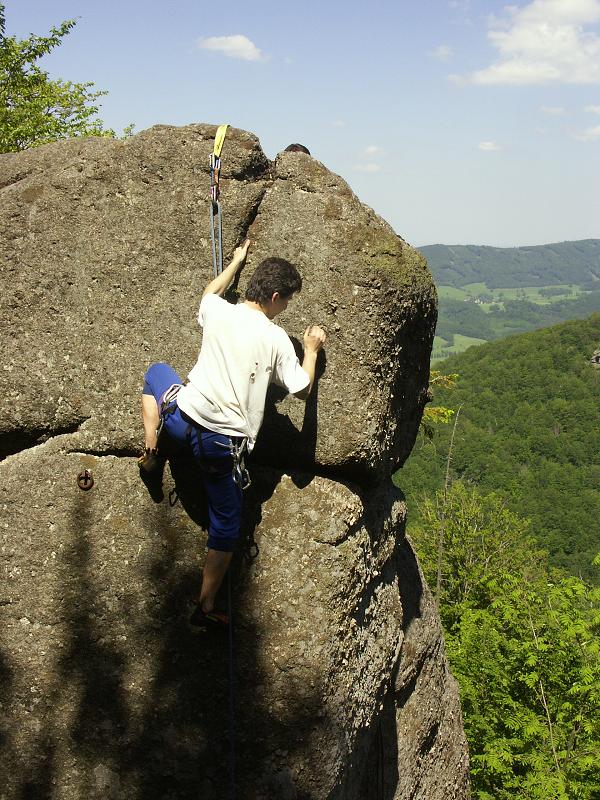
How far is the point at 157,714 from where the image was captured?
4.86 m

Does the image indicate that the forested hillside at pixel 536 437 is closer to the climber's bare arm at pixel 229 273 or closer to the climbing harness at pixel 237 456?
the climber's bare arm at pixel 229 273

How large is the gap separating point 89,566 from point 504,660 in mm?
11768

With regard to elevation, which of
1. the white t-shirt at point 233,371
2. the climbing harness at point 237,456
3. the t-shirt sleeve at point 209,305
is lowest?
the climbing harness at point 237,456

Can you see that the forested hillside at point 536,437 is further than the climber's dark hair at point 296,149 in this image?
Yes

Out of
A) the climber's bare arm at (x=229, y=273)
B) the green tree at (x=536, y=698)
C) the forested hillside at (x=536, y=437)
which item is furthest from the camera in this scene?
the forested hillside at (x=536, y=437)

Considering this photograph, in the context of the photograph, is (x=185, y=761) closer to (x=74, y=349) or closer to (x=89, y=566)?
(x=89, y=566)

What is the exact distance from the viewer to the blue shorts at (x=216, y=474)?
4.59 m

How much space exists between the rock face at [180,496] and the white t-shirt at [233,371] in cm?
71

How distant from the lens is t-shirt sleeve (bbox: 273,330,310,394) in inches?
183

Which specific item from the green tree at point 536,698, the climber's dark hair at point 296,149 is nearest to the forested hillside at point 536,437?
the green tree at point 536,698

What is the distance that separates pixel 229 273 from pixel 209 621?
2.48 m

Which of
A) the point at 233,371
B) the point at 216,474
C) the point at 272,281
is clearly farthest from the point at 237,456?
the point at 272,281

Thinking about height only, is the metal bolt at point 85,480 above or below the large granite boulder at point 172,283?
below

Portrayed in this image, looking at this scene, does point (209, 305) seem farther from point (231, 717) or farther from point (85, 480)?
point (231, 717)
